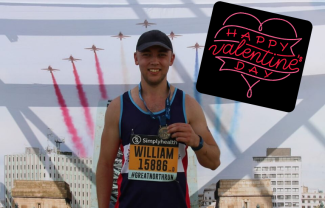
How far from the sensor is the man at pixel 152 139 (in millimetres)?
1814

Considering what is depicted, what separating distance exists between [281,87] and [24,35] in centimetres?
182

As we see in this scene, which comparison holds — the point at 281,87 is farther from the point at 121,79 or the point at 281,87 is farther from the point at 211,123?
the point at 121,79

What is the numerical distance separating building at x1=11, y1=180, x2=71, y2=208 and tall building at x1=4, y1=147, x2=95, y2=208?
40 mm

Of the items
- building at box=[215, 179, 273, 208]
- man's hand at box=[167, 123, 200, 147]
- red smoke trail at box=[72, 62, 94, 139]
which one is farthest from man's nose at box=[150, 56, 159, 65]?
building at box=[215, 179, 273, 208]

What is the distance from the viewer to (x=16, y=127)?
372cm

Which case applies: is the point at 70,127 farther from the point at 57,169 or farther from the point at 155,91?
the point at 155,91

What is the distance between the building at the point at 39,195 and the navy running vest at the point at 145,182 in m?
2.00

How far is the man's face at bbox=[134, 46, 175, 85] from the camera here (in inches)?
73.1

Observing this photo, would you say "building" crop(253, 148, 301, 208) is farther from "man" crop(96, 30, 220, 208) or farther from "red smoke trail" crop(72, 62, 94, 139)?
"man" crop(96, 30, 220, 208)

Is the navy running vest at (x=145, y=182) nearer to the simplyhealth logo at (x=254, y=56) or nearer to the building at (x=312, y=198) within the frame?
the simplyhealth logo at (x=254, y=56)

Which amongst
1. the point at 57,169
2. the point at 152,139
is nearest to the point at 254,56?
the point at 57,169

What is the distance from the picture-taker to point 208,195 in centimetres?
373

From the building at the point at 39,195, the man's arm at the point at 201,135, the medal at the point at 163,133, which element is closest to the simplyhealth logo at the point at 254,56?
the building at the point at 39,195

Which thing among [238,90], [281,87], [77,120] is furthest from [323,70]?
[77,120]
